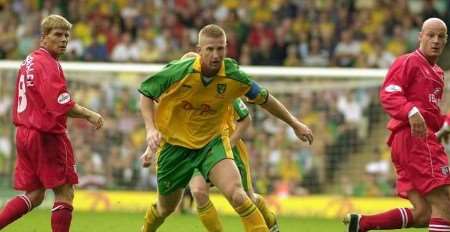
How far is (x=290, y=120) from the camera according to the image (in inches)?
388

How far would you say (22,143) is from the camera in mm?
10320

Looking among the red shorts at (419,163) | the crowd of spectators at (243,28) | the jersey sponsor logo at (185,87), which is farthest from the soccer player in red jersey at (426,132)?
the crowd of spectators at (243,28)

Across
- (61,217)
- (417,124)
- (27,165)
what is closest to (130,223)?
(27,165)

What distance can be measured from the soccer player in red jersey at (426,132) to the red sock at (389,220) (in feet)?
0.37

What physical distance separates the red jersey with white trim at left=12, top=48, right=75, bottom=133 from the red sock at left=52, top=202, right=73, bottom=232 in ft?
2.10

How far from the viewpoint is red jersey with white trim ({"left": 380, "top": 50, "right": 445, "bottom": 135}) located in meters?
9.98

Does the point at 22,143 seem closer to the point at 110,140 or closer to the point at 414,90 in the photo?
the point at 414,90

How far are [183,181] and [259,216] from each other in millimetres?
946

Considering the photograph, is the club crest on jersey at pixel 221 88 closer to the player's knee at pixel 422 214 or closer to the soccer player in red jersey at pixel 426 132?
the soccer player in red jersey at pixel 426 132

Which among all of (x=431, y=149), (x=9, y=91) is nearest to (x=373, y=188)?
(x=9, y=91)

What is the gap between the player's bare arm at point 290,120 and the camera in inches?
386

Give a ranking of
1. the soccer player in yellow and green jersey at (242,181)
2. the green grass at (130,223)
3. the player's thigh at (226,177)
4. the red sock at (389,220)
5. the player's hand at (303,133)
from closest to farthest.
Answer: the player's thigh at (226,177)
the player's hand at (303,133)
the red sock at (389,220)
the soccer player in yellow and green jersey at (242,181)
the green grass at (130,223)

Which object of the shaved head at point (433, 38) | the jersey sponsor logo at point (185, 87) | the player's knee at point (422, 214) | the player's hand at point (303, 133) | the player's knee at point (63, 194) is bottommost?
the player's knee at point (422, 214)

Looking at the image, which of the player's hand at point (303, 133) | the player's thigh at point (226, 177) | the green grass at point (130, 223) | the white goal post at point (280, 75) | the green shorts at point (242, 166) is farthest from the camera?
the white goal post at point (280, 75)
